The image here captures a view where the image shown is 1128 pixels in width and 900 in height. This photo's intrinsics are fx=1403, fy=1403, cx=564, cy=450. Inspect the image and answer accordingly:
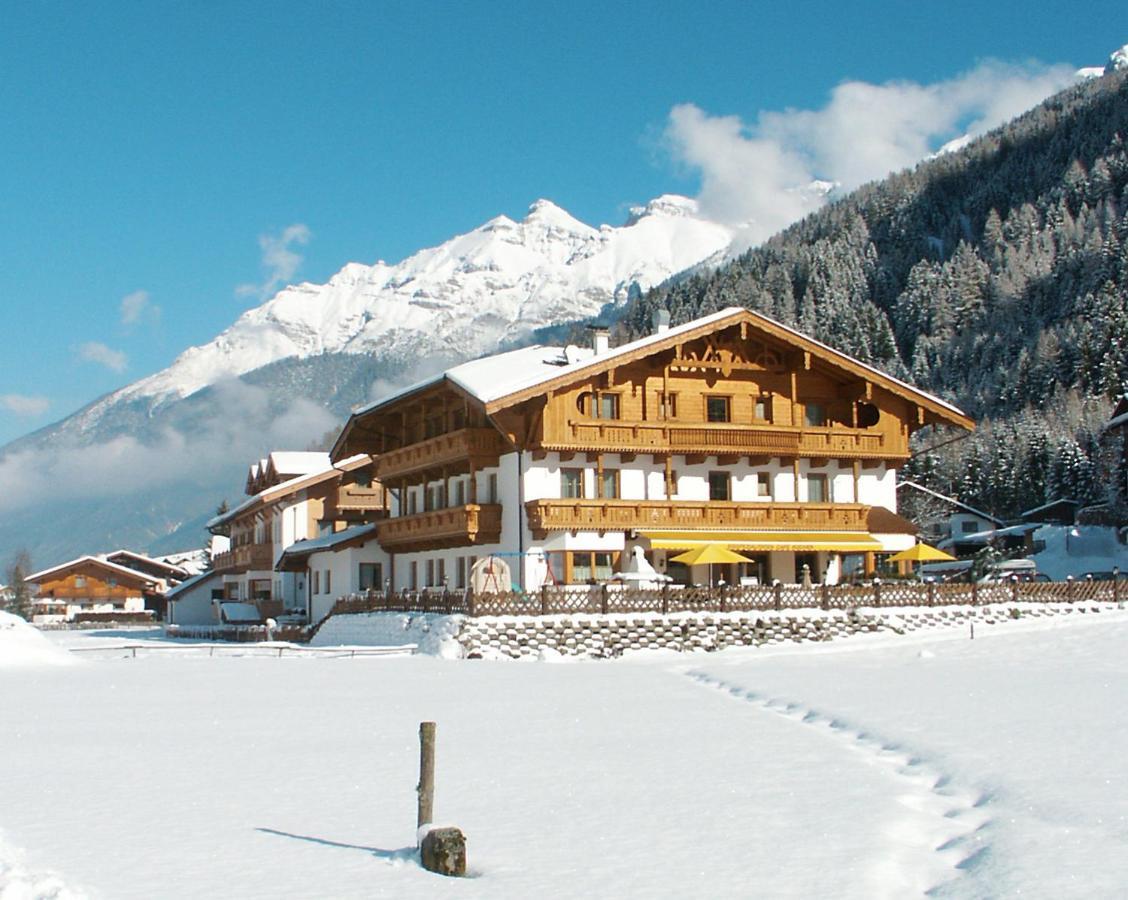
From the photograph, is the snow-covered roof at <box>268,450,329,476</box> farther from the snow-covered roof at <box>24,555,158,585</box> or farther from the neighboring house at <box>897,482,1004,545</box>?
the neighboring house at <box>897,482,1004,545</box>

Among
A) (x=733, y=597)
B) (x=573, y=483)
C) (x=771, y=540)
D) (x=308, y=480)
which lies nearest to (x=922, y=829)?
(x=733, y=597)

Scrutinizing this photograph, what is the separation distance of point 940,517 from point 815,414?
62.6m

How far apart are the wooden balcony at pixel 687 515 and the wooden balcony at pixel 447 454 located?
9.10ft

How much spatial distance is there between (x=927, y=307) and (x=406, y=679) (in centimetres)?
16708

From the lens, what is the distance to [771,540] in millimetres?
44969

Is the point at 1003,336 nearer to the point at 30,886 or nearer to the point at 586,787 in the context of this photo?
the point at 586,787

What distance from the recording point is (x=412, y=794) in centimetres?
1500

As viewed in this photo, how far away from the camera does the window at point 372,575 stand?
178 ft

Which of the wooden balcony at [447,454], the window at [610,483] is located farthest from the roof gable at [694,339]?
the window at [610,483]

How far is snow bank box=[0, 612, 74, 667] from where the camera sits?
117 feet

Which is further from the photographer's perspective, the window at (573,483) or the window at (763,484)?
the window at (763,484)

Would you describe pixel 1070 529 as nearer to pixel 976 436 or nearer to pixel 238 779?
pixel 976 436

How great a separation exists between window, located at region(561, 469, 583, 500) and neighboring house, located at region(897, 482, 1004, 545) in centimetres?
6062

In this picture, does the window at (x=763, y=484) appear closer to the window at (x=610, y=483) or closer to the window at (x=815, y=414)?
the window at (x=815, y=414)
